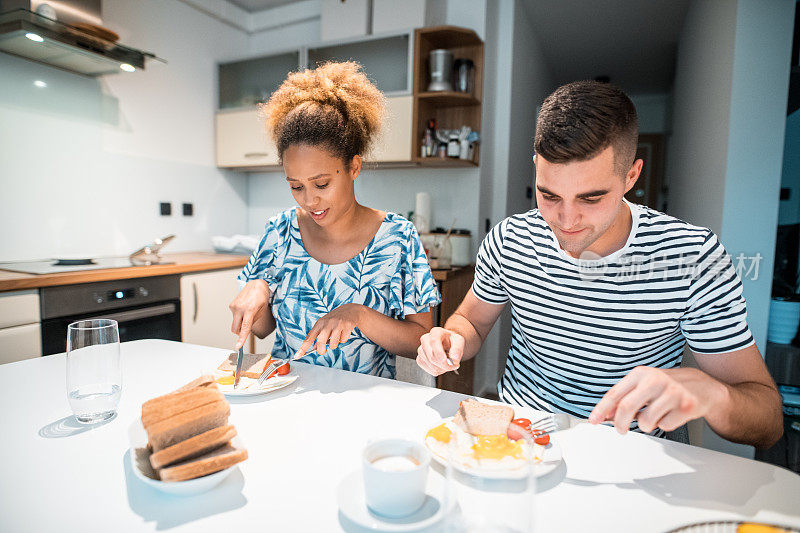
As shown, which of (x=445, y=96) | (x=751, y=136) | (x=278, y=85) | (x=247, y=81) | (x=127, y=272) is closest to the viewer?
(x=751, y=136)

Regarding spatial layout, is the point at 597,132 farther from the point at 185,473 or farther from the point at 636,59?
the point at 636,59

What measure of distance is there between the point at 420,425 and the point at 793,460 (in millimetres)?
1781

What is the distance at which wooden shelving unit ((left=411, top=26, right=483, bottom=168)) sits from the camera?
8.39 feet

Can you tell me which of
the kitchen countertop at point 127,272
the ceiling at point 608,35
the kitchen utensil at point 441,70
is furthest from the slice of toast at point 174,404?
the ceiling at point 608,35

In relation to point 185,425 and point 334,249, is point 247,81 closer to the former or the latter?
point 334,249

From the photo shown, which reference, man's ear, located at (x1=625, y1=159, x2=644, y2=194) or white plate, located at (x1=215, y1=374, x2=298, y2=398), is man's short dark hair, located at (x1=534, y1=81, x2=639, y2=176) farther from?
white plate, located at (x1=215, y1=374, x2=298, y2=398)

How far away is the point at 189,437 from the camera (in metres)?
0.61

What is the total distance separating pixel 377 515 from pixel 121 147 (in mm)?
2838

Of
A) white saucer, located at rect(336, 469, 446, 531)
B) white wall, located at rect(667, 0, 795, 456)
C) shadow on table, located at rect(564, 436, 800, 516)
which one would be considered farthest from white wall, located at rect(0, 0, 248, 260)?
white wall, located at rect(667, 0, 795, 456)

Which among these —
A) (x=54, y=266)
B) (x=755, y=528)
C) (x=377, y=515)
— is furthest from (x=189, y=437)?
(x=54, y=266)

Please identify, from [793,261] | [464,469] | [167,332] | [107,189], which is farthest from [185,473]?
[107,189]

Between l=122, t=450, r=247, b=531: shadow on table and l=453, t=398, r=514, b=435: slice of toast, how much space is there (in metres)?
0.31

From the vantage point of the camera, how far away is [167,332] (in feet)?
7.80

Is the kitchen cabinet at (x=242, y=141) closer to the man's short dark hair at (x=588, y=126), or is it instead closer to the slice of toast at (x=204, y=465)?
the man's short dark hair at (x=588, y=126)
